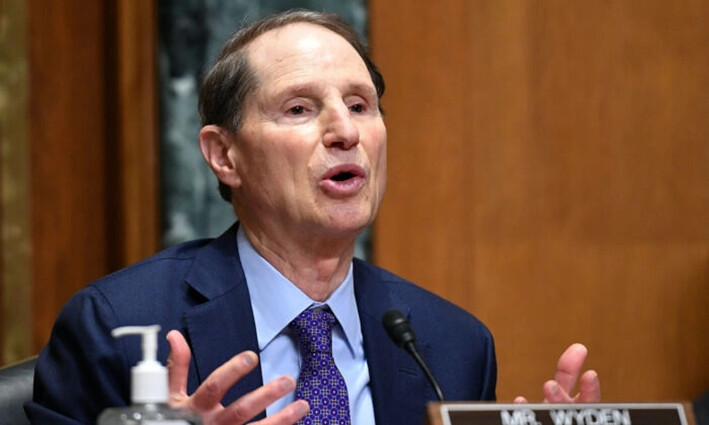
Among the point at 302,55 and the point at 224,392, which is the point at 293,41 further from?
the point at 224,392

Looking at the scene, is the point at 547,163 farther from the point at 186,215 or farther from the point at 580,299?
the point at 186,215

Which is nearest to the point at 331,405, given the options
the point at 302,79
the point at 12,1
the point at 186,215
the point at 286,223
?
the point at 286,223

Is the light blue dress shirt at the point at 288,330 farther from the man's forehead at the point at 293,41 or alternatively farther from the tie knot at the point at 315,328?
the man's forehead at the point at 293,41

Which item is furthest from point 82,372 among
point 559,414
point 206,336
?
point 559,414

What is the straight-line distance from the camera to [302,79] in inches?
84.4

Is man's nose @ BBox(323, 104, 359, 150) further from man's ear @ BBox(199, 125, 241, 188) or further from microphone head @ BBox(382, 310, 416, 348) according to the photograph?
microphone head @ BBox(382, 310, 416, 348)

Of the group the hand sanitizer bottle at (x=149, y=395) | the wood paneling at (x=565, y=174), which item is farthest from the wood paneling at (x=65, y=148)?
the hand sanitizer bottle at (x=149, y=395)

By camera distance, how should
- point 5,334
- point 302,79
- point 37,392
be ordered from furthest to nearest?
1. point 5,334
2. point 302,79
3. point 37,392

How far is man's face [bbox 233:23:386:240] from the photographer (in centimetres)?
211

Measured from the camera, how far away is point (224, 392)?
5.04 ft

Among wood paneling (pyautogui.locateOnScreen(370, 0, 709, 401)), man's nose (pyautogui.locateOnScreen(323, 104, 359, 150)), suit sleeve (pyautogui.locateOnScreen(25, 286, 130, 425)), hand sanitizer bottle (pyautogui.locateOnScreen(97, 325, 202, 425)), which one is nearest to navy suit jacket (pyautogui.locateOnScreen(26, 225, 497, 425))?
suit sleeve (pyautogui.locateOnScreen(25, 286, 130, 425))

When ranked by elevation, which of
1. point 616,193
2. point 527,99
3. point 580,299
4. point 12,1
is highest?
point 12,1

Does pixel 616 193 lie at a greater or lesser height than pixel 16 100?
lesser

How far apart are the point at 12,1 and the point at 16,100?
0.28m
